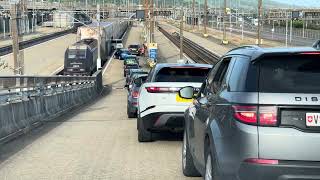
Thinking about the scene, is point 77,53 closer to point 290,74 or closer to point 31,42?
point 31,42

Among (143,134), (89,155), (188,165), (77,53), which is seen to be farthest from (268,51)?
(77,53)

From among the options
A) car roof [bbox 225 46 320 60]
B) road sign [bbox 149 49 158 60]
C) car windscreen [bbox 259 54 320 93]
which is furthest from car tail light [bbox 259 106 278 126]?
road sign [bbox 149 49 158 60]

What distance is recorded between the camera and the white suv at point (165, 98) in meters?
11.9

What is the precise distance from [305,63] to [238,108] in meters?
0.77

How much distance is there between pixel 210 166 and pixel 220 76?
103 centimetres

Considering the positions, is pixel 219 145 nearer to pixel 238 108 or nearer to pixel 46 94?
pixel 238 108

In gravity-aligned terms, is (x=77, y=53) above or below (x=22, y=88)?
below

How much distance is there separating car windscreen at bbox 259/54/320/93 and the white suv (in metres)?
6.07

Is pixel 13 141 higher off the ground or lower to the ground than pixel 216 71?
lower

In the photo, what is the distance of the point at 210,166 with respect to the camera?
633cm

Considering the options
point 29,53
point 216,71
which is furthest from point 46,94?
point 29,53

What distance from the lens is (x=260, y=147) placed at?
5289mm

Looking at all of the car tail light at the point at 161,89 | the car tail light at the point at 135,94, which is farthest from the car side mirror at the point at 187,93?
the car tail light at the point at 135,94

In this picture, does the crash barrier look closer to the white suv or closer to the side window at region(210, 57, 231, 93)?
the white suv
